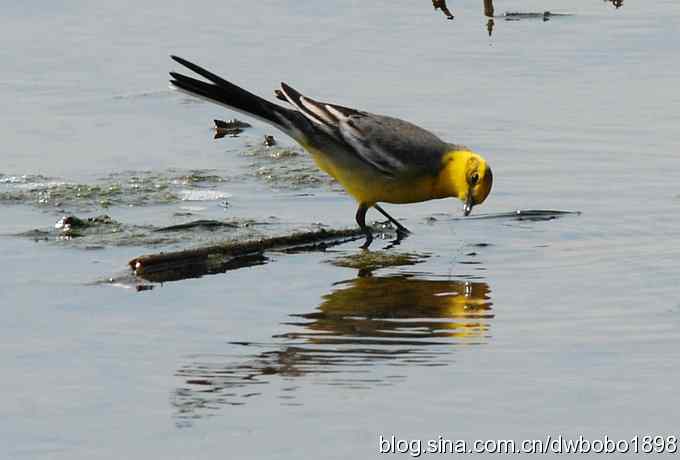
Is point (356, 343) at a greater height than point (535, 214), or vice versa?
point (535, 214)

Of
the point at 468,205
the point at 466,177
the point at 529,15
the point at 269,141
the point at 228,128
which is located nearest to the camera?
the point at 466,177

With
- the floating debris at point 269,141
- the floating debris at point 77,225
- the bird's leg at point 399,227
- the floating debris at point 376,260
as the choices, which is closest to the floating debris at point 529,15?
the floating debris at point 269,141

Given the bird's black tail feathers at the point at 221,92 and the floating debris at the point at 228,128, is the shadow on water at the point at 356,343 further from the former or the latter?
the floating debris at the point at 228,128

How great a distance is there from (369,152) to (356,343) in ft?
8.59

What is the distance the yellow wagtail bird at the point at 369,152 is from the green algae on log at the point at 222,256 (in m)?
0.44

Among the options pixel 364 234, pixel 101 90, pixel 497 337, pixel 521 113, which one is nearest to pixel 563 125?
pixel 521 113

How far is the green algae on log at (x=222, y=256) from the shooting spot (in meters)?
8.88

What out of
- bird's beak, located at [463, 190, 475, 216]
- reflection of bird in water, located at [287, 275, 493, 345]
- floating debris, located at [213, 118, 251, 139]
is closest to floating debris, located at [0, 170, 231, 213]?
floating debris, located at [213, 118, 251, 139]

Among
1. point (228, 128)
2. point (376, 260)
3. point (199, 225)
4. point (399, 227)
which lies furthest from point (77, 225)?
point (228, 128)

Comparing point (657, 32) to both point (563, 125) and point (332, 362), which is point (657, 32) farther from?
point (332, 362)

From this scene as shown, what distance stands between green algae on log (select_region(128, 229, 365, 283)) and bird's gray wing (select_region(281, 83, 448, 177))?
51cm

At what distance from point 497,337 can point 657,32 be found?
7.27m

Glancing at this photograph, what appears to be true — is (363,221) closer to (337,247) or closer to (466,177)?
(337,247)

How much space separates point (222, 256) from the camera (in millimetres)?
9289
